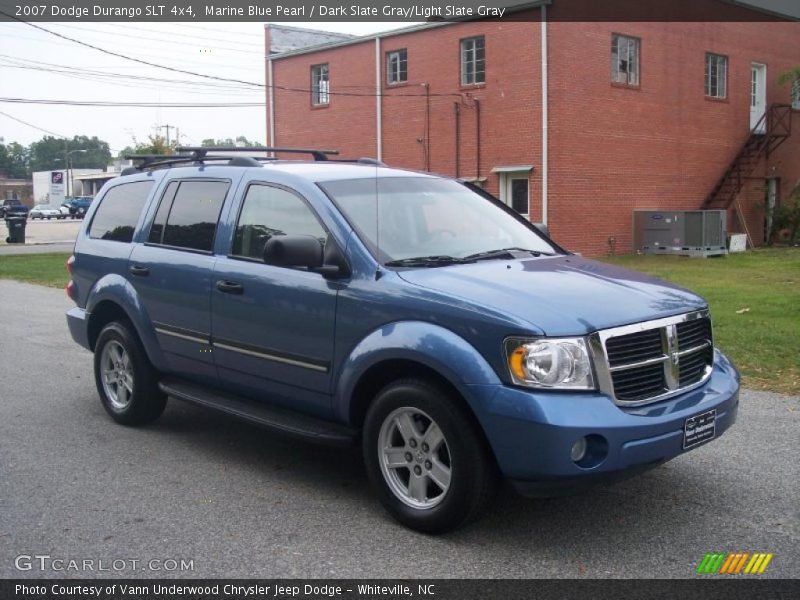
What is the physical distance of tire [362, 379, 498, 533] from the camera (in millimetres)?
4449

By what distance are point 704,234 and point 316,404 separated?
2269 cm

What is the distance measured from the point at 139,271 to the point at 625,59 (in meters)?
23.0

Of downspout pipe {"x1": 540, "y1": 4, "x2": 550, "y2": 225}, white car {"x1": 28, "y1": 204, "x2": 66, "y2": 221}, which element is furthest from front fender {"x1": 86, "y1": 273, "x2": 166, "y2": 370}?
white car {"x1": 28, "y1": 204, "x2": 66, "y2": 221}

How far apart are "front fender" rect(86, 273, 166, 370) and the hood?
243 centimetres

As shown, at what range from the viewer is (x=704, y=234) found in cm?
2592

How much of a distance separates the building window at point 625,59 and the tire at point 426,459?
77.4 feet

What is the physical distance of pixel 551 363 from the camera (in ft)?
14.1

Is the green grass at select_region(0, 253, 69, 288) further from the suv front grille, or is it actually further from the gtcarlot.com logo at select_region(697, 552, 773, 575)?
the gtcarlot.com logo at select_region(697, 552, 773, 575)

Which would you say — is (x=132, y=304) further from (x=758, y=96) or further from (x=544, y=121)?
(x=758, y=96)

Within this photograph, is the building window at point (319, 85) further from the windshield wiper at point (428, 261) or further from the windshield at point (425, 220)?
the windshield wiper at point (428, 261)

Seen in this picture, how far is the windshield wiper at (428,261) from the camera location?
5125 mm

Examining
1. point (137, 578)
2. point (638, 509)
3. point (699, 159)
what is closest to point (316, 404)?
point (137, 578)

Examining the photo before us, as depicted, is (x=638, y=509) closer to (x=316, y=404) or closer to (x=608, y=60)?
(x=316, y=404)

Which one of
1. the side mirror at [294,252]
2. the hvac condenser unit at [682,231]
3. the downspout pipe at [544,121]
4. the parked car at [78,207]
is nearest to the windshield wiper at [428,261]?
the side mirror at [294,252]
